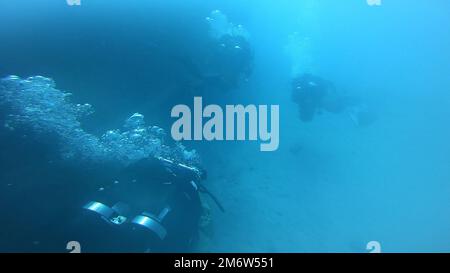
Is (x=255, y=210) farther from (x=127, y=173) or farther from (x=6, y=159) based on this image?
(x=6, y=159)

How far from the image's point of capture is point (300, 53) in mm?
3502

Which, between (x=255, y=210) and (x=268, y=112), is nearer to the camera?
(x=268, y=112)

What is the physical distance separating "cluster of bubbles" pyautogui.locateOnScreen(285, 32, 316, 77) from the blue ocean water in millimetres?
16

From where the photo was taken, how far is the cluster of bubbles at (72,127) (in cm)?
325

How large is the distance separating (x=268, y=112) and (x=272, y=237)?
1.40 metres

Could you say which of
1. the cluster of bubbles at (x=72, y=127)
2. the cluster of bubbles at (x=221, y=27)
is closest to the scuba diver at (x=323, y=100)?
the cluster of bubbles at (x=221, y=27)

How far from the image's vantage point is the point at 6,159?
3191mm

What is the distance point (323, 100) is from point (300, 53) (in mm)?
678

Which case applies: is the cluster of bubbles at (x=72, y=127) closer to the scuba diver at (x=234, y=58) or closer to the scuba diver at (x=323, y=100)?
the scuba diver at (x=234, y=58)

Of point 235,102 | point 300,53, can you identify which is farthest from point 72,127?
point 300,53

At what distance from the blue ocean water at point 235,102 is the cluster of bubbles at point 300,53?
2cm

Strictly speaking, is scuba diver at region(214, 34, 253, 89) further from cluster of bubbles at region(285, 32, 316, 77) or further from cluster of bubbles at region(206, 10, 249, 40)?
cluster of bubbles at region(285, 32, 316, 77)

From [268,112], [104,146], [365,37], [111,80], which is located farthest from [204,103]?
[365,37]

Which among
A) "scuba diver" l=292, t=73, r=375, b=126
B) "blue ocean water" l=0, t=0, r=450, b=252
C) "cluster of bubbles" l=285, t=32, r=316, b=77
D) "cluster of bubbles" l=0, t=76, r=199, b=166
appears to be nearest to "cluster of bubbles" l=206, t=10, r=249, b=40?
"blue ocean water" l=0, t=0, r=450, b=252
